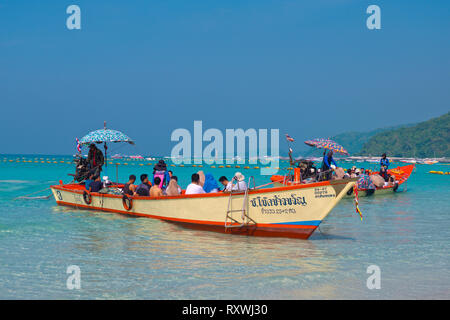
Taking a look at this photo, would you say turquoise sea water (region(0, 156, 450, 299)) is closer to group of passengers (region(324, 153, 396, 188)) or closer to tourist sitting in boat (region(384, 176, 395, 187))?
group of passengers (region(324, 153, 396, 188))

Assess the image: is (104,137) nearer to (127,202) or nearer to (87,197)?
→ (87,197)

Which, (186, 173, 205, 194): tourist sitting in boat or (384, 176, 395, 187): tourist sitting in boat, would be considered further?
(384, 176, 395, 187): tourist sitting in boat

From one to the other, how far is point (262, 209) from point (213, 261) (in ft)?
8.21

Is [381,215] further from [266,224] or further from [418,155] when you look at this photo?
[418,155]

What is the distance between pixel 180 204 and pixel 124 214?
371 centimetres

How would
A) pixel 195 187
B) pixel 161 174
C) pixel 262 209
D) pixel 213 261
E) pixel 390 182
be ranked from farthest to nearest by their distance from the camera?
pixel 390 182 → pixel 161 174 → pixel 195 187 → pixel 262 209 → pixel 213 261

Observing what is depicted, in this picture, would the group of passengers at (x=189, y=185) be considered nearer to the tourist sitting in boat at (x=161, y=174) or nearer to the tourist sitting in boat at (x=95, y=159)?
the tourist sitting in boat at (x=161, y=174)

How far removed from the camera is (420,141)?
575 feet

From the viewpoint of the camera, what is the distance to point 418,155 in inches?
6535

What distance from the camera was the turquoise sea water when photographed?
7.43m

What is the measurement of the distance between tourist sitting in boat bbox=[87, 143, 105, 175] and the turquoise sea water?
3.02m

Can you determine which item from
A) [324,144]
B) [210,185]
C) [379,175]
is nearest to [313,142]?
[324,144]

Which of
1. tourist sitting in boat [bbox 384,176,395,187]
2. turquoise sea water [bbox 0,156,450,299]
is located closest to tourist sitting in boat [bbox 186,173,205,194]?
turquoise sea water [bbox 0,156,450,299]

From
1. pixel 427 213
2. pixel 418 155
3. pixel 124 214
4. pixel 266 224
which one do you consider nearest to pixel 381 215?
pixel 427 213
